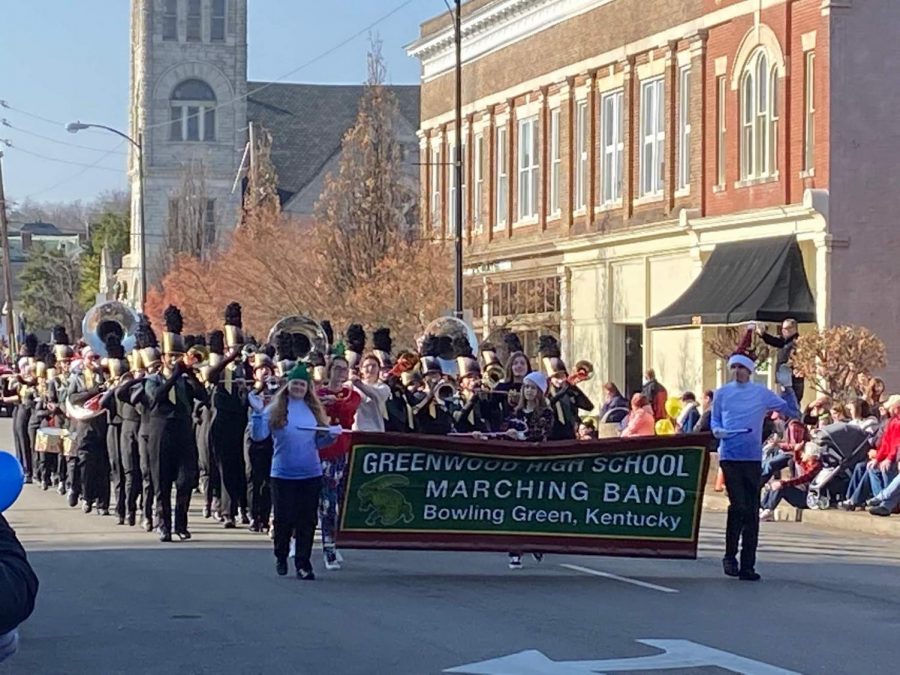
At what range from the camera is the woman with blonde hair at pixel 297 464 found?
47.9 ft

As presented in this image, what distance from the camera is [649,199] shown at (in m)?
38.4

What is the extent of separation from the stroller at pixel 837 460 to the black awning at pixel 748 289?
845cm

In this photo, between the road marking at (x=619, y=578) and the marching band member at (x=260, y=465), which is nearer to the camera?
the road marking at (x=619, y=578)

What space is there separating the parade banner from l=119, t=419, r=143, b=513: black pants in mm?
4783

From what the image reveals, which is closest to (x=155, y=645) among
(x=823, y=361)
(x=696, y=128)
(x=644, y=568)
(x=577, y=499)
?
(x=577, y=499)

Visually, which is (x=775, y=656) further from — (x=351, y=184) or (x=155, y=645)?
(x=351, y=184)

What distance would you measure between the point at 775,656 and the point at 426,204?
1497 inches

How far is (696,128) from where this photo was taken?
3594 centimetres

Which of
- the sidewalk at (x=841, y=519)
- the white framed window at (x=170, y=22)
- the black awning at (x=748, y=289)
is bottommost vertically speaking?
the sidewalk at (x=841, y=519)

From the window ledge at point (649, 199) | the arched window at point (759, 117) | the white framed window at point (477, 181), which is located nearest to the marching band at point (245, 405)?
the arched window at point (759, 117)

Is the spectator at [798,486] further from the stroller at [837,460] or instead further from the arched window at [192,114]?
the arched window at [192,114]

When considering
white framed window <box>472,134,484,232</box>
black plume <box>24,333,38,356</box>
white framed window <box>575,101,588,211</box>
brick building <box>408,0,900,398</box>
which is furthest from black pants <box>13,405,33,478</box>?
white framed window <box>472,134,484,232</box>

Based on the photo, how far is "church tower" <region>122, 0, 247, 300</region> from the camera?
3418 inches

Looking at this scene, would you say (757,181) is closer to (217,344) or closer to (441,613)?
(217,344)
